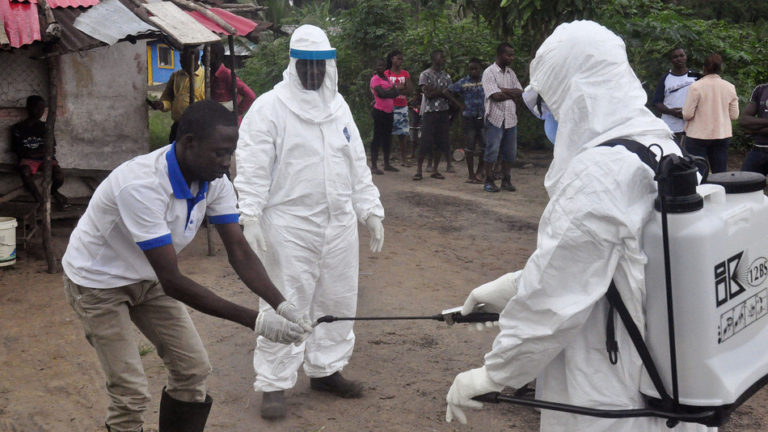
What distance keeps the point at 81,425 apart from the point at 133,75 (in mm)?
6172

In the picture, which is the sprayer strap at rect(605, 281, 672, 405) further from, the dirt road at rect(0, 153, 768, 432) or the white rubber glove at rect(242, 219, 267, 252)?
the white rubber glove at rect(242, 219, 267, 252)

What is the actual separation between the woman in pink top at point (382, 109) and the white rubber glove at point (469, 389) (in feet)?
32.0

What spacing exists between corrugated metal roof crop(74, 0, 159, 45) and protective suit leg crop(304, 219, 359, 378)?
3.41m

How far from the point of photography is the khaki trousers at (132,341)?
3424mm

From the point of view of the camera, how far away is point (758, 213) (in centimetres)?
243

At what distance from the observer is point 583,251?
7.66 ft

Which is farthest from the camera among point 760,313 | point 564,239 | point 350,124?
point 350,124

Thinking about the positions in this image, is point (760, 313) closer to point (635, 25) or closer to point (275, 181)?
point (275, 181)

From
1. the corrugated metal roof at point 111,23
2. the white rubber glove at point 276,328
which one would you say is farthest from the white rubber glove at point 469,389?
the corrugated metal roof at point 111,23

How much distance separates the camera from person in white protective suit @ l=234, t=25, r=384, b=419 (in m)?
4.54

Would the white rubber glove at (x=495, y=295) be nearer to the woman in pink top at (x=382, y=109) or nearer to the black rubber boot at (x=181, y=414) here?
the black rubber boot at (x=181, y=414)

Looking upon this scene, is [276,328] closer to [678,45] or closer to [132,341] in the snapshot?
[132,341]

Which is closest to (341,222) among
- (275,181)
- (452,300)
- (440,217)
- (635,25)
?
(275,181)

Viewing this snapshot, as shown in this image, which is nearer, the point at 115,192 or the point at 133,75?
the point at 115,192
